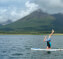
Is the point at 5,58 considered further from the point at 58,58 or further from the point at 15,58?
the point at 58,58

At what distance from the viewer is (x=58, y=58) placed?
35906 millimetres

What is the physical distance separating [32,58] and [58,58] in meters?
5.50

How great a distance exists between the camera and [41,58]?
35.8 metres

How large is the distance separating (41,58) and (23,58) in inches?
151

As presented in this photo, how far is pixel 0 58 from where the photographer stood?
36.1m

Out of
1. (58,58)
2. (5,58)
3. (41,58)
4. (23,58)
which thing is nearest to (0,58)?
(5,58)

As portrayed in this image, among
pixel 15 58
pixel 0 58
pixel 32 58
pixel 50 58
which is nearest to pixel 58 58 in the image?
pixel 50 58

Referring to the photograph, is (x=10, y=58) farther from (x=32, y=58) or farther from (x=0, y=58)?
(x=32, y=58)

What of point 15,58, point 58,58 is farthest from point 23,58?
point 58,58

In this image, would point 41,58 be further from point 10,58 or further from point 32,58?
point 10,58

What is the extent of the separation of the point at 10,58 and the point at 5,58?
1057mm

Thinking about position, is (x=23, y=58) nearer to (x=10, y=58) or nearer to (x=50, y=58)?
(x=10, y=58)

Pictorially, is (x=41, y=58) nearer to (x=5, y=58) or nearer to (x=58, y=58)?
(x=58, y=58)

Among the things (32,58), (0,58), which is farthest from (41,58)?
(0,58)
